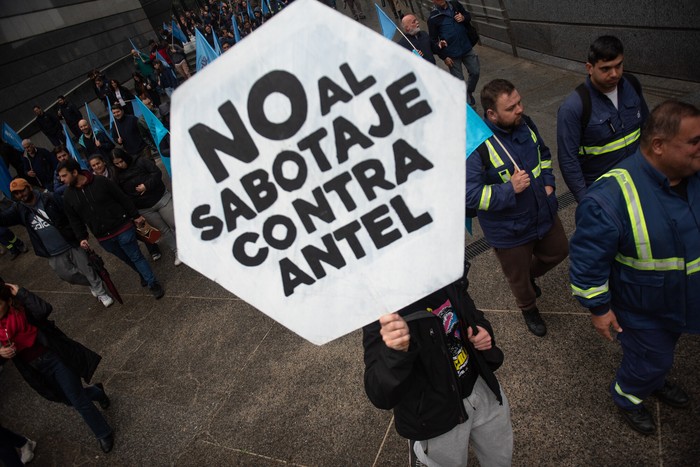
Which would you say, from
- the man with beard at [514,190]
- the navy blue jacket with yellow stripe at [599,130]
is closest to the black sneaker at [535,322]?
the man with beard at [514,190]

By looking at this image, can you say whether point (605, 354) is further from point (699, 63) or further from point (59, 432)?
point (59, 432)

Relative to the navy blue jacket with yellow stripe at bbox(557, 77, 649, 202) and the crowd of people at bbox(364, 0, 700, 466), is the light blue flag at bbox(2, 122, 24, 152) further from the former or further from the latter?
the navy blue jacket with yellow stripe at bbox(557, 77, 649, 202)

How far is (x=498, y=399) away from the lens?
2.10 m

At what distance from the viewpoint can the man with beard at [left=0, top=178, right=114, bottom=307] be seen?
523cm

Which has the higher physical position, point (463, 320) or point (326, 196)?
point (326, 196)

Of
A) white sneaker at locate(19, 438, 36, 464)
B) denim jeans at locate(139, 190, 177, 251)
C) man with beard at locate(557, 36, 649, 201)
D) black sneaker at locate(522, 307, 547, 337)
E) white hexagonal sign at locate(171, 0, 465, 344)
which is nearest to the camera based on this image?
white hexagonal sign at locate(171, 0, 465, 344)

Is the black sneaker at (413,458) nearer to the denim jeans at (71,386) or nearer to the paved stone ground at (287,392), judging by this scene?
the paved stone ground at (287,392)

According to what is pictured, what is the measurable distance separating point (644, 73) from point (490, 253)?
13.3ft

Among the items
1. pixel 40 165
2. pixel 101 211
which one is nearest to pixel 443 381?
pixel 101 211

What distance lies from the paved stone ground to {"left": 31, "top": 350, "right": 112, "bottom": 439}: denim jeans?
25 cm

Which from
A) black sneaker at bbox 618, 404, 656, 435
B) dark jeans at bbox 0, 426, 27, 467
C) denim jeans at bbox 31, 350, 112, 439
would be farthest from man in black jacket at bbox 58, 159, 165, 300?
black sneaker at bbox 618, 404, 656, 435

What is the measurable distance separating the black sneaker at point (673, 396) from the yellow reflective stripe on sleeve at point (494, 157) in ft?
5.23

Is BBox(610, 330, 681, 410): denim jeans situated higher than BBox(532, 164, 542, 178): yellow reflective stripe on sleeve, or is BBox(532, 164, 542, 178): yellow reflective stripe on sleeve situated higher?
BBox(532, 164, 542, 178): yellow reflective stripe on sleeve

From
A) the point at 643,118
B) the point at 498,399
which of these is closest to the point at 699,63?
the point at 643,118
